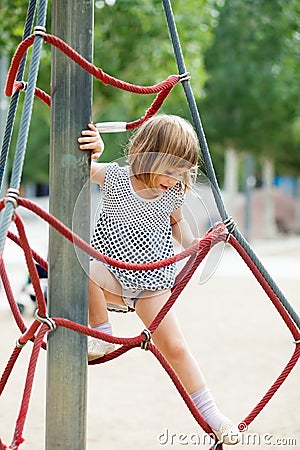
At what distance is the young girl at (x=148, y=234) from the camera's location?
2.64 m

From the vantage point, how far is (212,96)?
18.1 metres

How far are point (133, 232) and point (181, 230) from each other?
0.64ft

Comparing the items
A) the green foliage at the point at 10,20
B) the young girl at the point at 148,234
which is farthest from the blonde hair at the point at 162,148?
the green foliage at the point at 10,20

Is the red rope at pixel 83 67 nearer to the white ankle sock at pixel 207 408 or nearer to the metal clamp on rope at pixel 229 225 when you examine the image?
the metal clamp on rope at pixel 229 225

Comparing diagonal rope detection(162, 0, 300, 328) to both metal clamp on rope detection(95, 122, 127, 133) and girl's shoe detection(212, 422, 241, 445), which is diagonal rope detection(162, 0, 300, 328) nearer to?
metal clamp on rope detection(95, 122, 127, 133)

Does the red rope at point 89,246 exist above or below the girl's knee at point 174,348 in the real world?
above

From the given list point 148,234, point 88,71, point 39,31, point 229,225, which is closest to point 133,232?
point 148,234

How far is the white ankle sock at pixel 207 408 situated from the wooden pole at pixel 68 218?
1.41ft

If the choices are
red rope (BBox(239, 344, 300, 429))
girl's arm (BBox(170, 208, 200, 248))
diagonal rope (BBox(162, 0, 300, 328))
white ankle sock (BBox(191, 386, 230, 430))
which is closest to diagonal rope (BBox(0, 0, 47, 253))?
diagonal rope (BBox(162, 0, 300, 328))

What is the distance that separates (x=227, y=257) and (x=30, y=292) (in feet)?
24.9

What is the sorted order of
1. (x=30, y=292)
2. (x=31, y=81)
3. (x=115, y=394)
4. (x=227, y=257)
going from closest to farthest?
(x=31, y=81) < (x=115, y=394) < (x=30, y=292) < (x=227, y=257)

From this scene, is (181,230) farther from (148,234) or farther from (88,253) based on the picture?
(88,253)

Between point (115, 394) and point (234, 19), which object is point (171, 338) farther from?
point (234, 19)

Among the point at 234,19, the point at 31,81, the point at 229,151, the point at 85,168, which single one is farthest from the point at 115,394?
the point at 229,151
